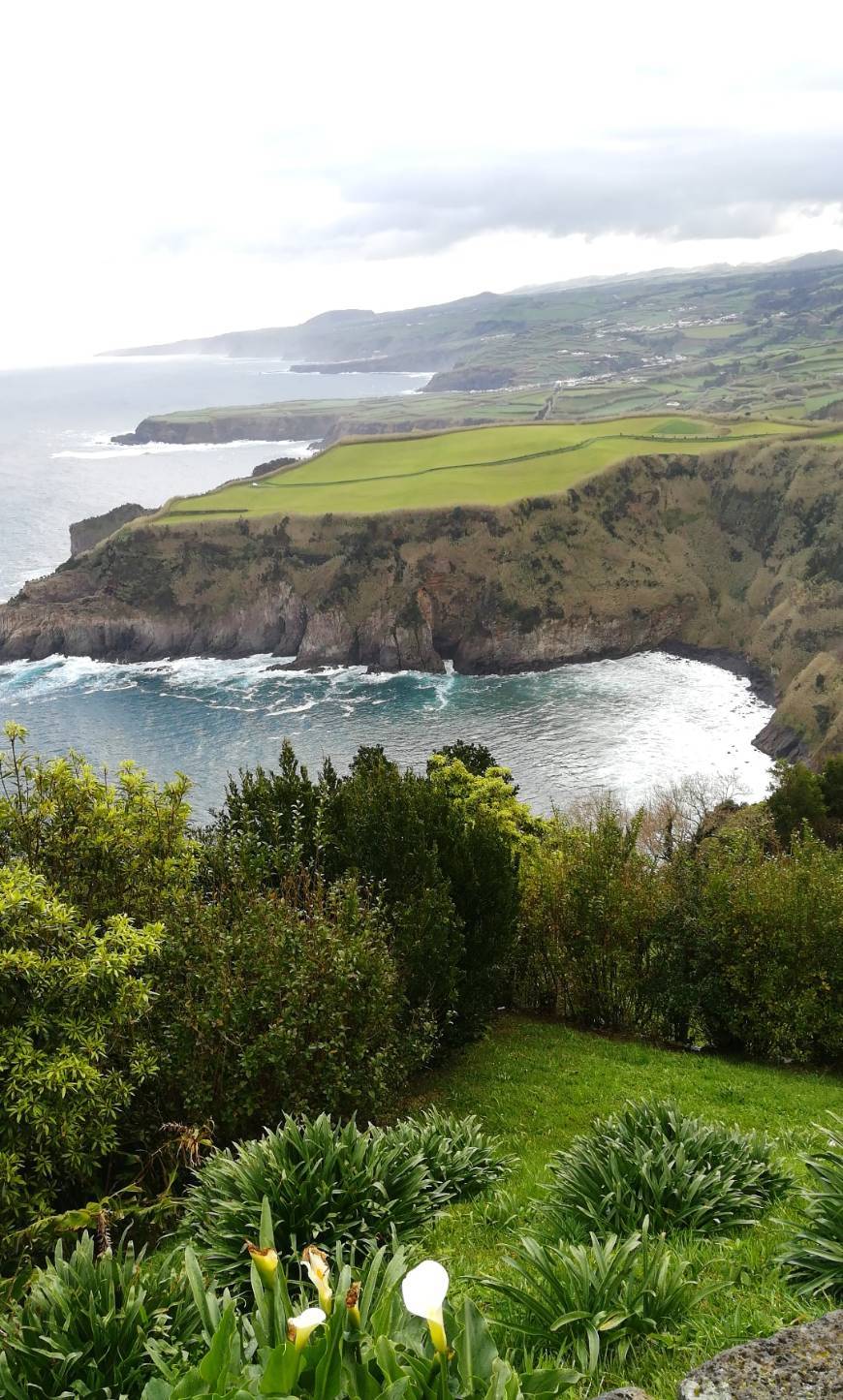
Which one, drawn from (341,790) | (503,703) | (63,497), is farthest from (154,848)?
(63,497)

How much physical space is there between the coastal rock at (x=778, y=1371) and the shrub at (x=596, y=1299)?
3.88ft

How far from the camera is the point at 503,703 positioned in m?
88.0

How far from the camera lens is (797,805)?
4794 cm

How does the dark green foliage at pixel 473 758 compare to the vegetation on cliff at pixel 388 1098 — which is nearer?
the vegetation on cliff at pixel 388 1098

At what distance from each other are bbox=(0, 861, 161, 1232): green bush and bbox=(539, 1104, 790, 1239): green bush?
19.6ft

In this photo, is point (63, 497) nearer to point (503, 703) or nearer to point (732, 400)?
point (503, 703)

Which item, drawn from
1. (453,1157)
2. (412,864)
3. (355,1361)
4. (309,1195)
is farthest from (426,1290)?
(412,864)

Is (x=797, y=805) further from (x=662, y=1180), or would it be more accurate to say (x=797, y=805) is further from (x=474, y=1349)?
(x=474, y=1349)

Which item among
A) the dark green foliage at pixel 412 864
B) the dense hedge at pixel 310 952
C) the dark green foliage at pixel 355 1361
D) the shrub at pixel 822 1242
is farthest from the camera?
the dark green foliage at pixel 412 864

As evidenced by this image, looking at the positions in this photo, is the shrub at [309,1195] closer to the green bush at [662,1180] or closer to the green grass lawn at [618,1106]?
the green grass lawn at [618,1106]

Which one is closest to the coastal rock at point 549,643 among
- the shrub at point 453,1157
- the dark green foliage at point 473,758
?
the dark green foliage at point 473,758

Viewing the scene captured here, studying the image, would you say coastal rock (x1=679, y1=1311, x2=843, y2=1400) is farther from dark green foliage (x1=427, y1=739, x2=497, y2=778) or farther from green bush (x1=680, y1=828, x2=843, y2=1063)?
dark green foliage (x1=427, y1=739, x2=497, y2=778)

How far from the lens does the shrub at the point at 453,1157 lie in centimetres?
1173

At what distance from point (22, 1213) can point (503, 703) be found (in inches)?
3050
